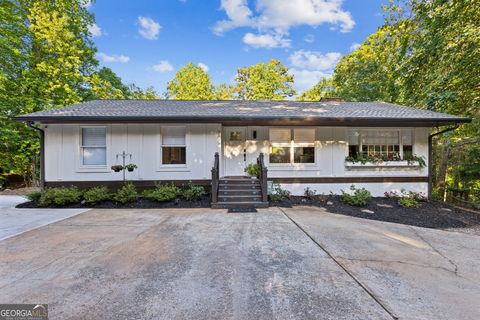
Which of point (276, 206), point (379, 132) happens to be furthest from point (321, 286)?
point (379, 132)

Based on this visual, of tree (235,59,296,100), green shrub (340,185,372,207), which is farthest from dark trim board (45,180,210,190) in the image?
tree (235,59,296,100)

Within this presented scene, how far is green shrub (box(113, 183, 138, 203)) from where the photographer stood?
22.4 ft

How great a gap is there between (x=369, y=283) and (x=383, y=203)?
5746 millimetres

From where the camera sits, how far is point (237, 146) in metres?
8.37

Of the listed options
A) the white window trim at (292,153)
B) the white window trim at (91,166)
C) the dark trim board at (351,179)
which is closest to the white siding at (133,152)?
the white window trim at (91,166)

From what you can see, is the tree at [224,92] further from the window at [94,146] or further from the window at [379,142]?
the window at [379,142]

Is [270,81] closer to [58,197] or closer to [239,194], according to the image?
[239,194]

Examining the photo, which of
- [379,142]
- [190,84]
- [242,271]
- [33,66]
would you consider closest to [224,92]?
[190,84]

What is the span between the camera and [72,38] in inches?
512

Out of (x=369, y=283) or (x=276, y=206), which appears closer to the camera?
(x=369, y=283)

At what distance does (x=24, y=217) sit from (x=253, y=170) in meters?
6.66

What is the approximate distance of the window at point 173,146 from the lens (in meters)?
7.64

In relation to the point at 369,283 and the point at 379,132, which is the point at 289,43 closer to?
the point at 379,132

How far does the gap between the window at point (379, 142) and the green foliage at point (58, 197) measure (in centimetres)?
978
